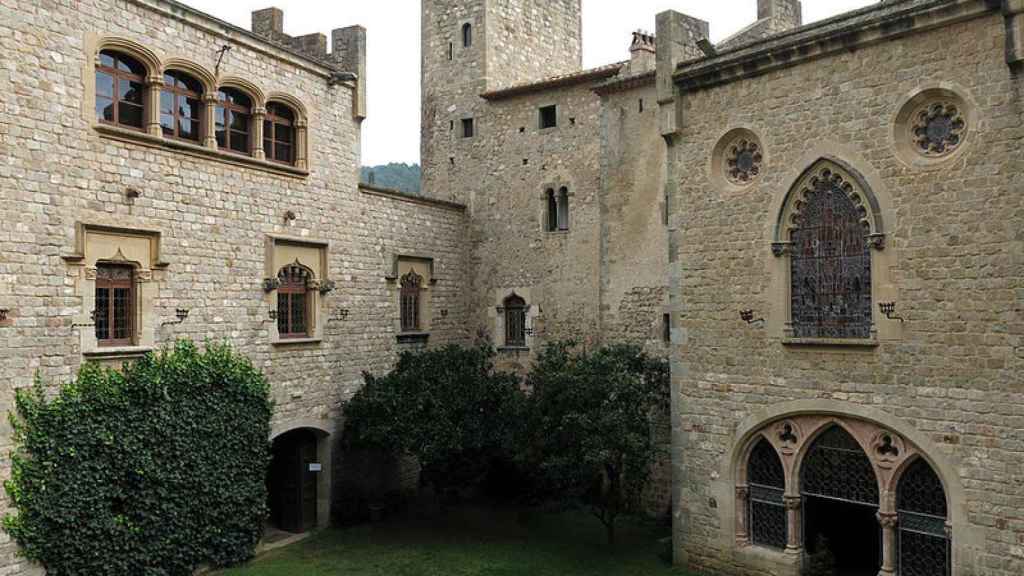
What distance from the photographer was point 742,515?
535 inches

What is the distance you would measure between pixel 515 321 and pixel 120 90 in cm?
1087

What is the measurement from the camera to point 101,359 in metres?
12.8

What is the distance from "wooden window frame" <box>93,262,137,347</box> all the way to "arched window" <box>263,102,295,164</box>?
392 centimetres

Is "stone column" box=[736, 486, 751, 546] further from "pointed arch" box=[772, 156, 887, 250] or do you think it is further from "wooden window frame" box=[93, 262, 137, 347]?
"wooden window frame" box=[93, 262, 137, 347]

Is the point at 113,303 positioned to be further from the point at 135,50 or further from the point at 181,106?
the point at 135,50

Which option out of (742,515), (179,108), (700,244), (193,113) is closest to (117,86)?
(179,108)

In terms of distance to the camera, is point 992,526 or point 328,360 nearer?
point 992,526

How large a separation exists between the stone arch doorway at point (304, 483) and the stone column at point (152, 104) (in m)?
6.67

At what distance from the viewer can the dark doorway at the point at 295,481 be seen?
17.0 metres

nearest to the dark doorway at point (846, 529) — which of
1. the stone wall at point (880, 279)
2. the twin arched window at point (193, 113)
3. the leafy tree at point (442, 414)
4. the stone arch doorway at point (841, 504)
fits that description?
the stone arch doorway at point (841, 504)

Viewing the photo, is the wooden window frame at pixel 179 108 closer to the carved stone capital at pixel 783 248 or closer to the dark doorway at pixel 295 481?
the dark doorway at pixel 295 481

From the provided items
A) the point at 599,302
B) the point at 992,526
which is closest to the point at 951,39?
the point at 992,526

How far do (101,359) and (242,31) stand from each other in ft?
21.1

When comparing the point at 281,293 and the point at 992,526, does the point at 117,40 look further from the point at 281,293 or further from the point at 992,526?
the point at 992,526
